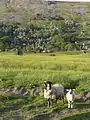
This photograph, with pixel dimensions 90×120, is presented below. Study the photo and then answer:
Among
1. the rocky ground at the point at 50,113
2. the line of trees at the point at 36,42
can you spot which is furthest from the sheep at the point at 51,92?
the line of trees at the point at 36,42

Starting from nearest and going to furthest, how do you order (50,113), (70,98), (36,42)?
(50,113), (70,98), (36,42)

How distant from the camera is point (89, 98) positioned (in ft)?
85.7

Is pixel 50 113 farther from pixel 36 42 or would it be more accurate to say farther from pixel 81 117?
pixel 36 42

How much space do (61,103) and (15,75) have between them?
1138 cm

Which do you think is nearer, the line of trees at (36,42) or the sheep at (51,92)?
the sheep at (51,92)

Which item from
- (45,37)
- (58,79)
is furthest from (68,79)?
(45,37)

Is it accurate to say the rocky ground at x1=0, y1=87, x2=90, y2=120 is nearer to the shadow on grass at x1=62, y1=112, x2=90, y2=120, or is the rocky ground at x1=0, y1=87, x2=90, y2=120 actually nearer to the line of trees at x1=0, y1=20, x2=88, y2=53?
the shadow on grass at x1=62, y1=112, x2=90, y2=120

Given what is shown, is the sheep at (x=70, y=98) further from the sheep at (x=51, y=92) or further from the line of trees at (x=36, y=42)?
the line of trees at (x=36, y=42)

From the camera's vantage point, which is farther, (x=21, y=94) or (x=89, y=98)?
(x=21, y=94)

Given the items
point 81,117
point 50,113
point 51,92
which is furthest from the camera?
point 51,92

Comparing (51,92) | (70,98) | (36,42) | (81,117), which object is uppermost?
(51,92)

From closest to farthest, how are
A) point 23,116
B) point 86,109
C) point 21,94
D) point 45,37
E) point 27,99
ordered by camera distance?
1. point 23,116
2. point 86,109
3. point 27,99
4. point 21,94
5. point 45,37

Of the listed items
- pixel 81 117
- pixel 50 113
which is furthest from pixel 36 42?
pixel 81 117

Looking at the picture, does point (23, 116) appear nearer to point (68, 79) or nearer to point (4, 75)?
point (68, 79)
